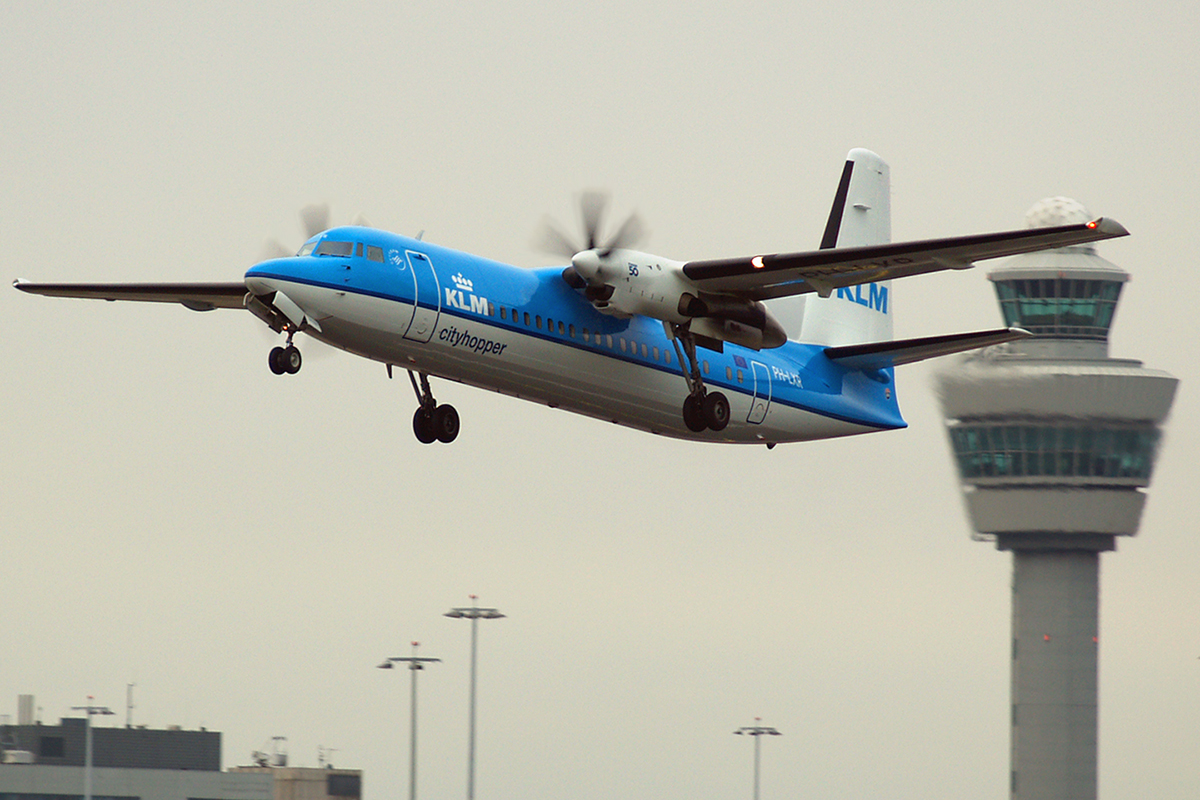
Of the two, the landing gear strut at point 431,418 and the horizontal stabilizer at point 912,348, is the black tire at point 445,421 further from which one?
the horizontal stabilizer at point 912,348

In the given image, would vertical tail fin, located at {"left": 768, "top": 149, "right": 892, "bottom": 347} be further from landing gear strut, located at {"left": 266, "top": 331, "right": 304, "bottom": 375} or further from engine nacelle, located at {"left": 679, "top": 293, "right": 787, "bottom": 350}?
landing gear strut, located at {"left": 266, "top": 331, "right": 304, "bottom": 375}

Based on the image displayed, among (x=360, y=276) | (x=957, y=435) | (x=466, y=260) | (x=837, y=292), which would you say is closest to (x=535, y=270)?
(x=466, y=260)

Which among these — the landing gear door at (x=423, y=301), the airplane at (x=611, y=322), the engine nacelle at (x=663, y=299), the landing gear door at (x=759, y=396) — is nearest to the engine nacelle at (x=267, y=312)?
the airplane at (x=611, y=322)

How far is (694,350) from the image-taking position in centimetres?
3009

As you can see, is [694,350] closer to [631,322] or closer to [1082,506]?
[631,322]

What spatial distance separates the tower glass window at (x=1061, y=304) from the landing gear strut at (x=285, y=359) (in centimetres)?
6109

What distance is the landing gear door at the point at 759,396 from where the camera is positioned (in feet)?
106

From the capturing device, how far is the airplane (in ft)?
86.2

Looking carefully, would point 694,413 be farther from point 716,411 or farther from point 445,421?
point 445,421

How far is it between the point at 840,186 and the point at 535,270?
35.4 feet

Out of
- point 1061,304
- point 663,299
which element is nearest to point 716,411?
point 663,299

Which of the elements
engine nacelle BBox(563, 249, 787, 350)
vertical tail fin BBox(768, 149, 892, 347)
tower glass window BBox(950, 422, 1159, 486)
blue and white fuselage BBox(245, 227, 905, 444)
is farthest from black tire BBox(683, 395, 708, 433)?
tower glass window BBox(950, 422, 1159, 486)

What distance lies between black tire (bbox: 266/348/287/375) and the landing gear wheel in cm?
805

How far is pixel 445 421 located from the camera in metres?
30.2
